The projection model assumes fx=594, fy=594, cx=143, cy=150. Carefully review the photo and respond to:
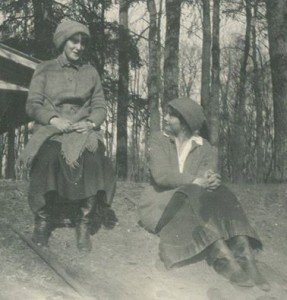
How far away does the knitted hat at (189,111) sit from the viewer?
574 centimetres

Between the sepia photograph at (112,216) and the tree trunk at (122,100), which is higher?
the tree trunk at (122,100)

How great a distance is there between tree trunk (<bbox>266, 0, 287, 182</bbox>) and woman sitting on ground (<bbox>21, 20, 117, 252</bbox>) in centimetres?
450

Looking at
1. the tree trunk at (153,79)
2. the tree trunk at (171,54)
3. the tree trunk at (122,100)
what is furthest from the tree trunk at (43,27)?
the tree trunk at (171,54)

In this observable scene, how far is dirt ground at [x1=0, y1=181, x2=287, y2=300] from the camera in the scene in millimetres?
4719

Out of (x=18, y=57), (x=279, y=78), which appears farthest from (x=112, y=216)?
(x=18, y=57)

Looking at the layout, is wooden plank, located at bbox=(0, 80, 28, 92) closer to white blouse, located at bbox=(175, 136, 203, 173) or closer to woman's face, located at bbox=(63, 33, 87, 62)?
woman's face, located at bbox=(63, 33, 87, 62)

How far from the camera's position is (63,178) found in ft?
18.2

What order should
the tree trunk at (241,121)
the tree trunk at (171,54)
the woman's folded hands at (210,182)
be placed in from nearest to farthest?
the woman's folded hands at (210,182), the tree trunk at (171,54), the tree trunk at (241,121)

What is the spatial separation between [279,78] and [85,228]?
17.8ft

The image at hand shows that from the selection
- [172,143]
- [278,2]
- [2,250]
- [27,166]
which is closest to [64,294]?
[2,250]

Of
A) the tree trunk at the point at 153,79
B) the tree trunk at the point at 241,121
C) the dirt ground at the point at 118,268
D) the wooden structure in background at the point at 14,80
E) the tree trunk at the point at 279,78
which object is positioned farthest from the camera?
the tree trunk at the point at 241,121

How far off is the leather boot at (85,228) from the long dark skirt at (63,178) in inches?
3.1

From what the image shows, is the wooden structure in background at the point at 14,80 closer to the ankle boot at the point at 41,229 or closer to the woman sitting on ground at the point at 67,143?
the woman sitting on ground at the point at 67,143

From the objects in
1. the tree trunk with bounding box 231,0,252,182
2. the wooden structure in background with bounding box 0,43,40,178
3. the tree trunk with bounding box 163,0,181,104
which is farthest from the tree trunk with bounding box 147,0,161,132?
the tree trunk with bounding box 231,0,252,182
